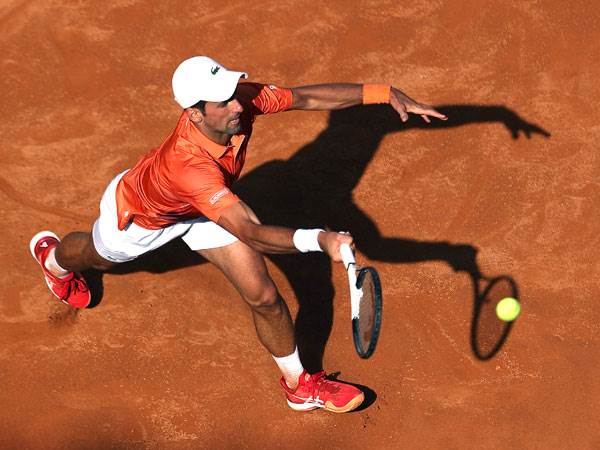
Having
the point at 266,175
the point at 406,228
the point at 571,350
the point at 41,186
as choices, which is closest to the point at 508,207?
the point at 406,228

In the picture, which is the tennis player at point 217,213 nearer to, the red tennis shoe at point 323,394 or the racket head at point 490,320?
the red tennis shoe at point 323,394

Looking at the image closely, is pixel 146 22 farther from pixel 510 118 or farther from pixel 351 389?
pixel 351 389

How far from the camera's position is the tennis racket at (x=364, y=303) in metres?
5.39

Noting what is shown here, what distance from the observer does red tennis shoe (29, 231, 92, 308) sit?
7.52 meters

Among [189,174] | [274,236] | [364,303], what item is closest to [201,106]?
[189,174]

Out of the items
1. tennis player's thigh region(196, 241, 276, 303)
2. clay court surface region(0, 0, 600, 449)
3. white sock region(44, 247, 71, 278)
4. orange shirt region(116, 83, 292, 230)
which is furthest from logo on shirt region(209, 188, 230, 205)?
white sock region(44, 247, 71, 278)

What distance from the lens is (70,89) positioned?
908cm

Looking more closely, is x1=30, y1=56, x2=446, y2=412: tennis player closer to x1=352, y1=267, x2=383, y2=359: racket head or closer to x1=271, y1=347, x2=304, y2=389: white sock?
x1=271, y1=347, x2=304, y2=389: white sock

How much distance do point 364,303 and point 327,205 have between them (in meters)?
2.30

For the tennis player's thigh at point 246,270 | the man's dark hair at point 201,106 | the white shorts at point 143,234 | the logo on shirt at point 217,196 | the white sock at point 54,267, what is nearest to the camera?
the logo on shirt at point 217,196

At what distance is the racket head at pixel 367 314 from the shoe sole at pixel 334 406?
99 centimetres

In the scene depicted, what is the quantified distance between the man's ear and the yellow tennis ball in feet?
9.22

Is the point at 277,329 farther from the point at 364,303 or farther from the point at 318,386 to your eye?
the point at 364,303

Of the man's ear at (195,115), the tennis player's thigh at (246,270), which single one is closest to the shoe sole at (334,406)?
the tennis player's thigh at (246,270)
